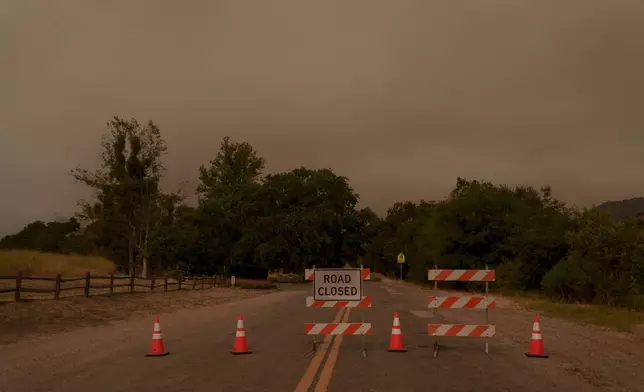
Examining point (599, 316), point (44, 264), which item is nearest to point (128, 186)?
point (44, 264)

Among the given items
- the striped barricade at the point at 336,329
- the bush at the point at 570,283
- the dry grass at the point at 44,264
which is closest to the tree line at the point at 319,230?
the bush at the point at 570,283

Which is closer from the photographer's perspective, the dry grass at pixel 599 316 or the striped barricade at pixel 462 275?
the striped barricade at pixel 462 275

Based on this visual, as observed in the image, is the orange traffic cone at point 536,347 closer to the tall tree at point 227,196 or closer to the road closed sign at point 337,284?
the road closed sign at point 337,284

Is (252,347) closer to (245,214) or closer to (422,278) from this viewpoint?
(422,278)

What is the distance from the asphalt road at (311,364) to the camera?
8555 millimetres

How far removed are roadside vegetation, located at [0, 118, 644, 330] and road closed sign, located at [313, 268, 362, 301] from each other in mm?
16132

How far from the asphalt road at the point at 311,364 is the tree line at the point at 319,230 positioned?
14.9 meters

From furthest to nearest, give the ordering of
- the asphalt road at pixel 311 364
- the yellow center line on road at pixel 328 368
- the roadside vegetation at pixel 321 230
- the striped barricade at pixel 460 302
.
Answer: the roadside vegetation at pixel 321 230
the striped barricade at pixel 460 302
the asphalt road at pixel 311 364
the yellow center line on road at pixel 328 368

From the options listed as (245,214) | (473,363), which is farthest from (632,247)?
(245,214)

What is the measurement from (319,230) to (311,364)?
75.4m

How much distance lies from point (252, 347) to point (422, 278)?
53.5 metres

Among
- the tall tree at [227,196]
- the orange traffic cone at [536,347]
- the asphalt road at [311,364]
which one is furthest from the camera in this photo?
the tall tree at [227,196]

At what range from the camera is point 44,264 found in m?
39.2

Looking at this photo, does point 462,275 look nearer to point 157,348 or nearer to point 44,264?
point 157,348
